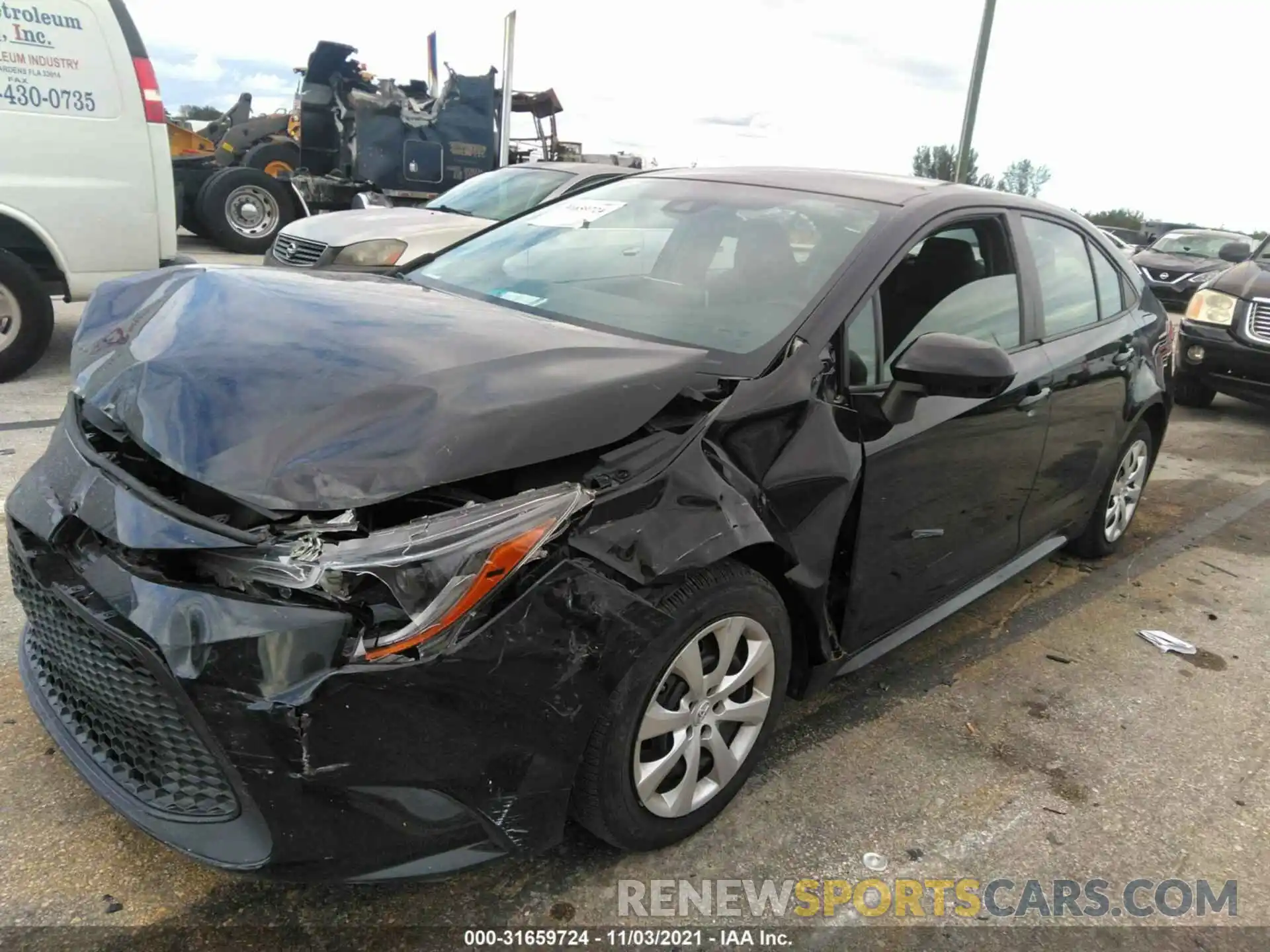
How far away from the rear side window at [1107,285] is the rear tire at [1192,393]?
4869 mm

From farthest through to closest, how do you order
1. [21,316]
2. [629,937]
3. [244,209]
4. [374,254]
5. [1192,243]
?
[1192,243], [244,209], [374,254], [21,316], [629,937]

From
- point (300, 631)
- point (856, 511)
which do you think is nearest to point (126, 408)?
point (300, 631)

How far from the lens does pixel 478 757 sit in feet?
5.89

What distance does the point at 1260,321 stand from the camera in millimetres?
7430

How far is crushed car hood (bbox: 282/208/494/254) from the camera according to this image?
6.92 metres

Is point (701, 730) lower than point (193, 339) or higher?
lower

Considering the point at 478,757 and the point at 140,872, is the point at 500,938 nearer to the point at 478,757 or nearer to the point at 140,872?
the point at 478,757

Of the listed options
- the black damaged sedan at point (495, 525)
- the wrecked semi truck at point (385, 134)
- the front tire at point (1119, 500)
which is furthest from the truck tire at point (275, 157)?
the front tire at point (1119, 500)

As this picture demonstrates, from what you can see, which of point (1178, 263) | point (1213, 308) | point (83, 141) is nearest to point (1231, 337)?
point (1213, 308)

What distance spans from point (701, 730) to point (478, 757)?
647 millimetres

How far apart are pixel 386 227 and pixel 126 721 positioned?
19.3ft

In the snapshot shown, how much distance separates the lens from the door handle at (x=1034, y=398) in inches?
123

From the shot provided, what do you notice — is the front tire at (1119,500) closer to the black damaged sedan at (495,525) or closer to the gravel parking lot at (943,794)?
the gravel parking lot at (943,794)

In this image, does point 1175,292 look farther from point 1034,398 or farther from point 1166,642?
point 1034,398
